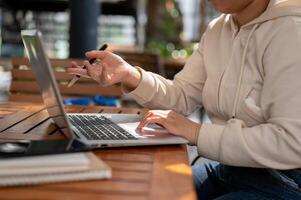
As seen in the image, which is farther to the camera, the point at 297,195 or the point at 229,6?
the point at 229,6

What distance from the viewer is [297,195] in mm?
1135

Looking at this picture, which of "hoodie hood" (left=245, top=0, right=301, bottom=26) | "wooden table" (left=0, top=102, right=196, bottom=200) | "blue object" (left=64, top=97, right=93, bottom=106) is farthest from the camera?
"blue object" (left=64, top=97, right=93, bottom=106)

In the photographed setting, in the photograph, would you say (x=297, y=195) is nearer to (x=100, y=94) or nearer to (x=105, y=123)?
(x=105, y=123)

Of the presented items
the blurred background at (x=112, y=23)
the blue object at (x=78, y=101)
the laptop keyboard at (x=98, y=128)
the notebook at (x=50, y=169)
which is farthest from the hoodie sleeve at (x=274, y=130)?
the blurred background at (x=112, y=23)

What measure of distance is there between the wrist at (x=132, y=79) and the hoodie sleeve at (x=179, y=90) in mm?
26

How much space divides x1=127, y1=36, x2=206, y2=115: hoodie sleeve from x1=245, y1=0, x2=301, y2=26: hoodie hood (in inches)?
13.5

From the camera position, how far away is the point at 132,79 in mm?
1429

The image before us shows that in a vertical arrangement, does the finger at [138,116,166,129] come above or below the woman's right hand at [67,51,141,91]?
below

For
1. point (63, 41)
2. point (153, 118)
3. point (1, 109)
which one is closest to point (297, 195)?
point (153, 118)

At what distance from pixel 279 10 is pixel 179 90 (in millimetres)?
467

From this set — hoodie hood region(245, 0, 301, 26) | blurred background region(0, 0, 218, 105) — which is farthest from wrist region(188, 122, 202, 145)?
blurred background region(0, 0, 218, 105)

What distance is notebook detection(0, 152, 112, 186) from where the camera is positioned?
736 millimetres

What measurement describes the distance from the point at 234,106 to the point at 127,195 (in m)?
0.60

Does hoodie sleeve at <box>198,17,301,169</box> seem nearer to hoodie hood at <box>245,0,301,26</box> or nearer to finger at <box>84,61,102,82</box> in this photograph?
hoodie hood at <box>245,0,301,26</box>
